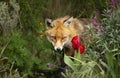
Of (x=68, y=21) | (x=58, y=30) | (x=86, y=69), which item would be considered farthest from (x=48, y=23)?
(x=86, y=69)

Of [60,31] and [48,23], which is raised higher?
[48,23]

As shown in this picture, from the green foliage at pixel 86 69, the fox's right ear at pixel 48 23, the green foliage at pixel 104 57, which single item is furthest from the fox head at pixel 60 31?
the green foliage at pixel 86 69

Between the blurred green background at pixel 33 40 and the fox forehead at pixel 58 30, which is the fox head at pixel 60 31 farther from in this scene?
the blurred green background at pixel 33 40

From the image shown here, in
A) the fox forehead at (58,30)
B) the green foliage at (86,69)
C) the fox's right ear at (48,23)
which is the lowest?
the green foliage at (86,69)

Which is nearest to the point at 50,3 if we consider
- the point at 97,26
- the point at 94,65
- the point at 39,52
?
the point at 39,52

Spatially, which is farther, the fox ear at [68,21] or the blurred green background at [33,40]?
the fox ear at [68,21]

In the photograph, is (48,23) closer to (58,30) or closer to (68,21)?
(58,30)

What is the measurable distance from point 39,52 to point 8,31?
1.21 meters

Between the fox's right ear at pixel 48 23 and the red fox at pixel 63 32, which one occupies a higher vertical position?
the fox's right ear at pixel 48 23

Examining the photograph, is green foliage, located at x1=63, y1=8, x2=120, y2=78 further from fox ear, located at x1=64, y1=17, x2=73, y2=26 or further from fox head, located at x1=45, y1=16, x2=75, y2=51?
fox ear, located at x1=64, y1=17, x2=73, y2=26

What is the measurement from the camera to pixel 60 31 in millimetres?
8508

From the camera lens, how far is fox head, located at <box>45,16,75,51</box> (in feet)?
27.6

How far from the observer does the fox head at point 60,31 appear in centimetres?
841

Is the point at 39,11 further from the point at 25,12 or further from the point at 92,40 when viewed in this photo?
the point at 92,40
